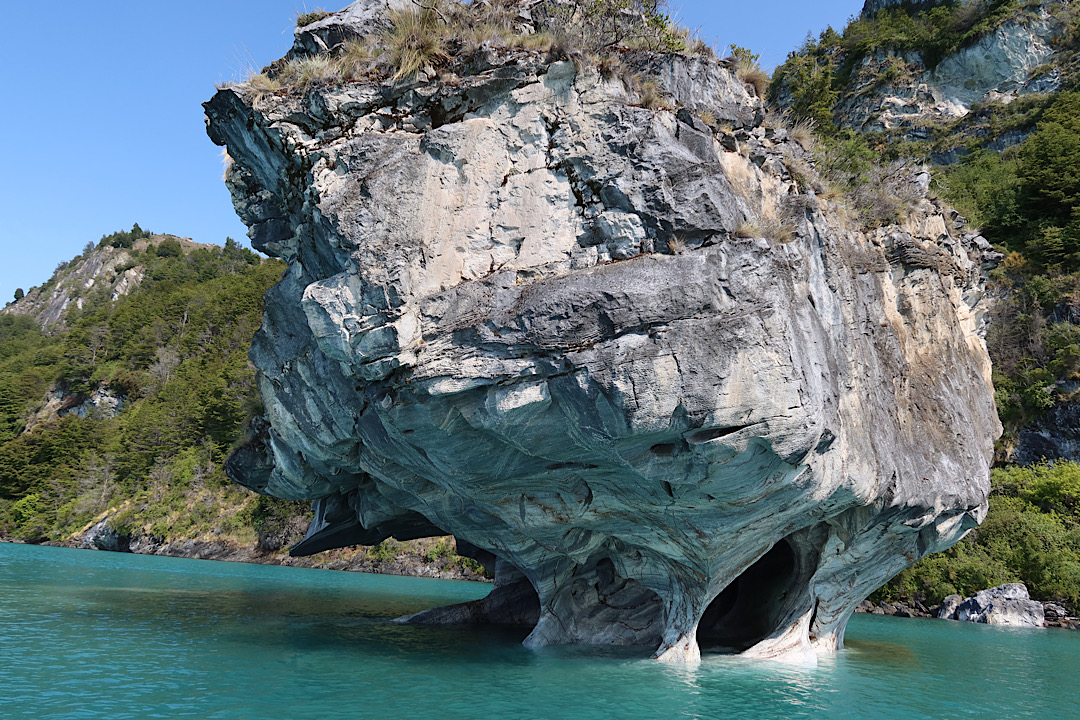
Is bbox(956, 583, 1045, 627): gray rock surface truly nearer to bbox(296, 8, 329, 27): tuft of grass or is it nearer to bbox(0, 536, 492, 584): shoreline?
bbox(0, 536, 492, 584): shoreline

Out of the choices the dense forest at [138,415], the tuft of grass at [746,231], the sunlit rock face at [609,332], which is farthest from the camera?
the dense forest at [138,415]

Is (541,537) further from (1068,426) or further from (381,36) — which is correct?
(1068,426)

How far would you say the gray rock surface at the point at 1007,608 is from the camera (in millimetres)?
27984

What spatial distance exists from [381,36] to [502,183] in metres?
4.16

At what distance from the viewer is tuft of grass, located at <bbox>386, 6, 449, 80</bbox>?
11.6 meters

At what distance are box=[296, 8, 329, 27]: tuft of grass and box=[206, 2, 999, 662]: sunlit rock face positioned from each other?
2.31m

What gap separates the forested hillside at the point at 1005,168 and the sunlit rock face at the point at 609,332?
585cm

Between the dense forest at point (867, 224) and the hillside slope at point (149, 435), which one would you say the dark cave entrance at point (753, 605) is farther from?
the hillside slope at point (149, 435)

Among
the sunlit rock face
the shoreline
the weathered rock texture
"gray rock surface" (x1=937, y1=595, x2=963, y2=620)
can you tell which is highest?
the weathered rock texture

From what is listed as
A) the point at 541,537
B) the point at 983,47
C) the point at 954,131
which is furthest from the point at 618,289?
the point at 983,47

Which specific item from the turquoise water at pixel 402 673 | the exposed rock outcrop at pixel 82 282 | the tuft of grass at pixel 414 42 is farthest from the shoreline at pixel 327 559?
the exposed rock outcrop at pixel 82 282

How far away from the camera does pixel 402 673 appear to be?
1180cm

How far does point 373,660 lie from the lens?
42.4 ft

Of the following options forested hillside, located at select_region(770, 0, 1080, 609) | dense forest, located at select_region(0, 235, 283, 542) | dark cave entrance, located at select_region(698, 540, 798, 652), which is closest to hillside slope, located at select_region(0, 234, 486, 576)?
dense forest, located at select_region(0, 235, 283, 542)
